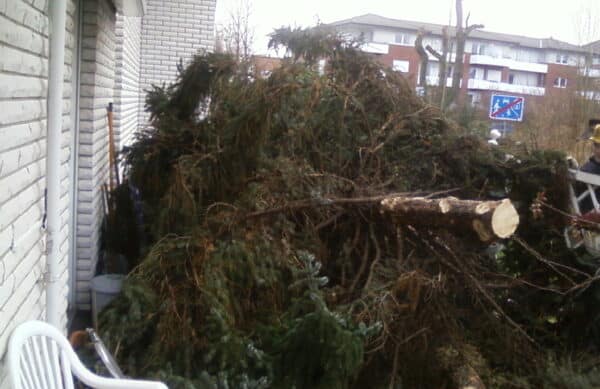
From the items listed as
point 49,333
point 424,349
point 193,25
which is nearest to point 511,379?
point 424,349

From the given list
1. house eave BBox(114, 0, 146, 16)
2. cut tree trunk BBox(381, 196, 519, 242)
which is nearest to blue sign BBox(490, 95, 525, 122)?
house eave BBox(114, 0, 146, 16)

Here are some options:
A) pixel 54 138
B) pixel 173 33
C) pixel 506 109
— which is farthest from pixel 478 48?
pixel 54 138

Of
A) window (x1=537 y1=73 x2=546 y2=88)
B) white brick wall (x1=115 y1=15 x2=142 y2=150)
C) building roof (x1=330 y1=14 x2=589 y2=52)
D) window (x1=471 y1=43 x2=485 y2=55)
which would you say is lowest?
white brick wall (x1=115 y1=15 x2=142 y2=150)

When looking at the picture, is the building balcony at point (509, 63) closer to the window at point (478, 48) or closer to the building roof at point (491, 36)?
the window at point (478, 48)

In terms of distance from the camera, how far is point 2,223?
2.39 metres

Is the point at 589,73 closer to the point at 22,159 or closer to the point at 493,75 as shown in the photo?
the point at 22,159

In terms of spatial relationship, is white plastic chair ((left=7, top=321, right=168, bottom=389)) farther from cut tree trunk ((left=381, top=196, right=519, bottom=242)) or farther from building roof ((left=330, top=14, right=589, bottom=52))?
building roof ((left=330, top=14, right=589, bottom=52))

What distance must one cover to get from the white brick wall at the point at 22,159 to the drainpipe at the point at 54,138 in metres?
0.03

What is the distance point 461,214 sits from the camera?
4.25 meters

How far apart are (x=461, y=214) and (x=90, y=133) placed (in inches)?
120

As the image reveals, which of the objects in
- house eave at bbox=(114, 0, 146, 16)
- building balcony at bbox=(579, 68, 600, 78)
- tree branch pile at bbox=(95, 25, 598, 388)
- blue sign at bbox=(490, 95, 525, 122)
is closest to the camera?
tree branch pile at bbox=(95, 25, 598, 388)

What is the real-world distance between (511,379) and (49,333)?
10.3ft

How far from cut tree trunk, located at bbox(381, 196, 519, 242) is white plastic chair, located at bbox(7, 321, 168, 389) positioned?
2.33m

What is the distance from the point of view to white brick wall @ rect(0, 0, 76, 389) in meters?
2.41
